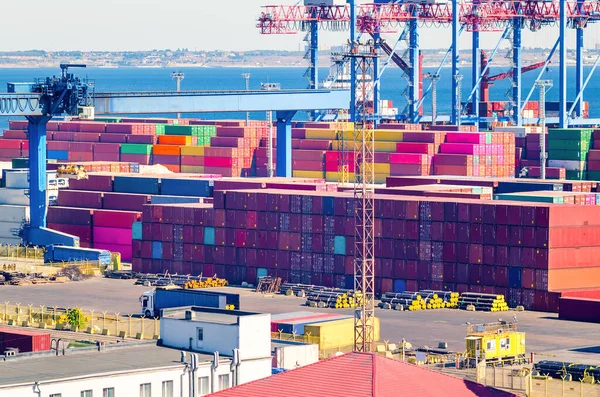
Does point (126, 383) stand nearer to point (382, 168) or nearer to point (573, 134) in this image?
A: point (382, 168)

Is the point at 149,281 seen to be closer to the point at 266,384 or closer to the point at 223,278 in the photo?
the point at 223,278

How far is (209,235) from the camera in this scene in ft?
243

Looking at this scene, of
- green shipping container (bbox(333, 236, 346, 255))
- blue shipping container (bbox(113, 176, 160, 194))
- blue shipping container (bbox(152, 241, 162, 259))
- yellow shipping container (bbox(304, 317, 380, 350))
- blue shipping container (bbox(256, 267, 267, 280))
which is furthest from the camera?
blue shipping container (bbox(113, 176, 160, 194))

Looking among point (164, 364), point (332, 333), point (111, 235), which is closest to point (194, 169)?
point (111, 235)

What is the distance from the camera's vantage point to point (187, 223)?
74.9 m

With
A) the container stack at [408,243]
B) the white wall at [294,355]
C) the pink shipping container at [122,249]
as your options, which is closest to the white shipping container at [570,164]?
the container stack at [408,243]

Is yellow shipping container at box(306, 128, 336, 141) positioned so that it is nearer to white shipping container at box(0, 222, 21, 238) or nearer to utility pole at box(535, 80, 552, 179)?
utility pole at box(535, 80, 552, 179)

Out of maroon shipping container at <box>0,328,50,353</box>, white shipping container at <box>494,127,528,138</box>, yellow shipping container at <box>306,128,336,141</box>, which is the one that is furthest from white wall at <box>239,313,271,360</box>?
white shipping container at <box>494,127,528,138</box>

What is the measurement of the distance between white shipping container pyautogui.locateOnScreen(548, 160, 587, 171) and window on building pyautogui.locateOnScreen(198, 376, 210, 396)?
63633mm

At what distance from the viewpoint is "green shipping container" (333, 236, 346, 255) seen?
68750mm

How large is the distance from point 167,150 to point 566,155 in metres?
30.3

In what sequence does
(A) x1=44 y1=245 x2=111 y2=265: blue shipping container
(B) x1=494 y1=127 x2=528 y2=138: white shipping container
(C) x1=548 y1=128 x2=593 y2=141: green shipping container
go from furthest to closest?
(B) x1=494 y1=127 x2=528 y2=138: white shipping container → (C) x1=548 y1=128 x2=593 y2=141: green shipping container → (A) x1=44 y1=245 x2=111 y2=265: blue shipping container

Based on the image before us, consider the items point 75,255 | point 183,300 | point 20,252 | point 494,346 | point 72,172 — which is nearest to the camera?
point 494,346

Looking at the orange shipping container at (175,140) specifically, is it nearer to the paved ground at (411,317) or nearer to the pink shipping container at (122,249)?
the pink shipping container at (122,249)
